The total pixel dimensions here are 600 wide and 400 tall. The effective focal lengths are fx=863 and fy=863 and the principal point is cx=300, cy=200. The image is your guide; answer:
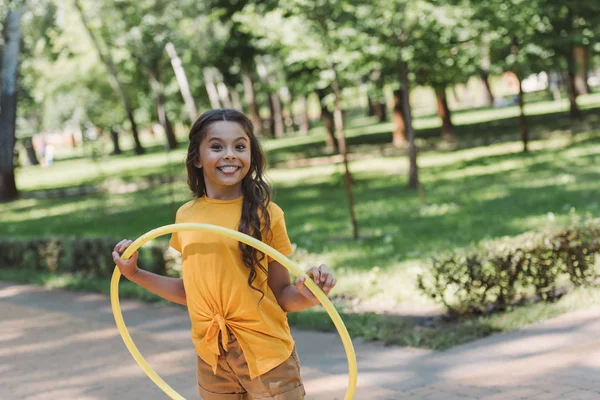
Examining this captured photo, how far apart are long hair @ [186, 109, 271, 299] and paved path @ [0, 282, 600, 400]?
258 cm

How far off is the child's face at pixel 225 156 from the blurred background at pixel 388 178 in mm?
507

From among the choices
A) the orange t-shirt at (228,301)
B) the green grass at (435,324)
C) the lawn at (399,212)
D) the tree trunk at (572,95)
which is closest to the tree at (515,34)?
the lawn at (399,212)

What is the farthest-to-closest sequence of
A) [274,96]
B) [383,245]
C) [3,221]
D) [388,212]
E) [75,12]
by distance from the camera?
[274,96] < [75,12] < [3,221] < [388,212] < [383,245]

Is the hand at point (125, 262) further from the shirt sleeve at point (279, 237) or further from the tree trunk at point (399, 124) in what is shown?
the tree trunk at point (399, 124)

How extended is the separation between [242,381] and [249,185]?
772 millimetres

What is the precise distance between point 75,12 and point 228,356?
43.6 m

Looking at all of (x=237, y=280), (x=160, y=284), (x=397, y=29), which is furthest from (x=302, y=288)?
(x=397, y=29)

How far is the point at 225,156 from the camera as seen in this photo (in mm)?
3379

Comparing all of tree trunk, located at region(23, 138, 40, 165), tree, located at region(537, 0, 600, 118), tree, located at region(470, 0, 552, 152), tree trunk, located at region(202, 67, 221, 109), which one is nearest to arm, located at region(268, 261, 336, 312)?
tree, located at region(470, 0, 552, 152)

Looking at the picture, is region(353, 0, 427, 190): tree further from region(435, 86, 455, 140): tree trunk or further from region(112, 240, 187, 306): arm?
region(112, 240, 187, 306): arm

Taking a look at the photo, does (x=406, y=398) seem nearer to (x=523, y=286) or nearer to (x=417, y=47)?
(x=523, y=286)

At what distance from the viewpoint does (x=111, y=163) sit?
39312 millimetres

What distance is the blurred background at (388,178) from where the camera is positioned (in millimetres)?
7918

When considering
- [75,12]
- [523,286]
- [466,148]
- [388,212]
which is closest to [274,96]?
[75,12]
